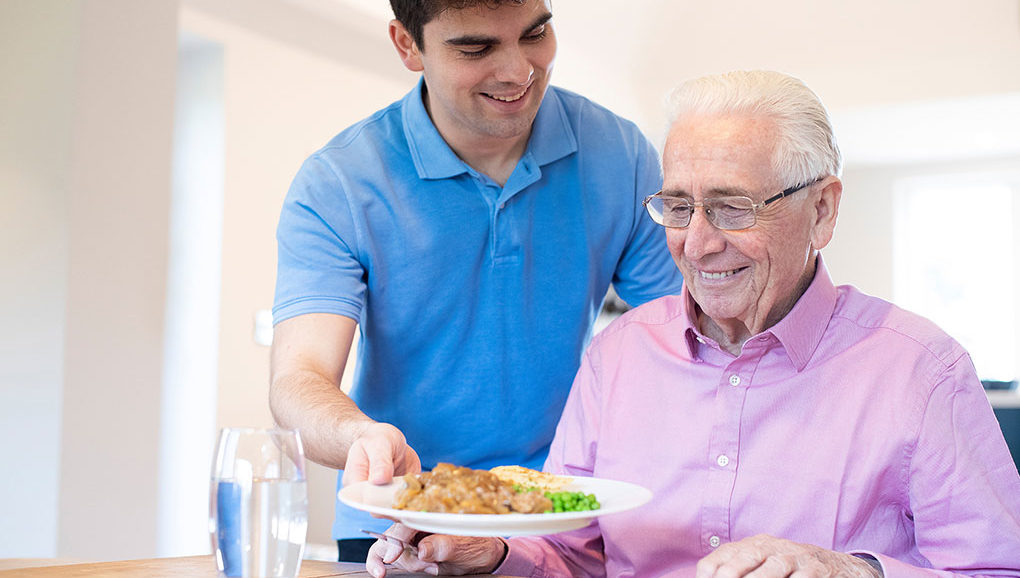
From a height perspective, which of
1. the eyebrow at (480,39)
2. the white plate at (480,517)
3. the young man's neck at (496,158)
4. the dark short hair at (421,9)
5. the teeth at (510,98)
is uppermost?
the dark short hair at (421,9)

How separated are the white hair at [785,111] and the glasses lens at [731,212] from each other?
0.24 feet

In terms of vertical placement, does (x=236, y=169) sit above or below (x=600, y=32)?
below

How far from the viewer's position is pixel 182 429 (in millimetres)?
5090

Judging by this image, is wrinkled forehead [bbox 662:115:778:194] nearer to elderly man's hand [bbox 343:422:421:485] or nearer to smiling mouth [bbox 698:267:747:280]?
smiling mouth [bbox 698:267:747:280]

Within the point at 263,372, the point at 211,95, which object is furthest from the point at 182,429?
the point at 211,95

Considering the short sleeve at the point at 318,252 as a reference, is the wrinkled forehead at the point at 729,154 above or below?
above

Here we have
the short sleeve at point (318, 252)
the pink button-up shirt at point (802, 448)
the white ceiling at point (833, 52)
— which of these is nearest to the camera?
the pink button-up shirt at point (802, 448)

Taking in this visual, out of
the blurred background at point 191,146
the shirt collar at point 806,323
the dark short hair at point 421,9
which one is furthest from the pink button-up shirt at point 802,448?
the blurred background at point 191,146

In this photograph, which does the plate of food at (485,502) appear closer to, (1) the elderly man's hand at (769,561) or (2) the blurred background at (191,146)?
(1) the elderly man's hand at (769,561)

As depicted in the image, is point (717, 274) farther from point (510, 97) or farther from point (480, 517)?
point (480, 517)

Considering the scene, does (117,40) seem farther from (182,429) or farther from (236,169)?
(182,429)

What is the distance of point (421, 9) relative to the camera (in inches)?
76.0

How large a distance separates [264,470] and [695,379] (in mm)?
842

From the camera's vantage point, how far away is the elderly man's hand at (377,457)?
4.50 feet
